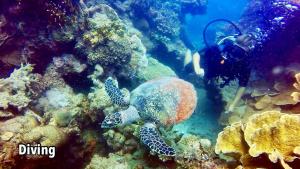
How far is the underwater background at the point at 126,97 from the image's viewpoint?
331cm

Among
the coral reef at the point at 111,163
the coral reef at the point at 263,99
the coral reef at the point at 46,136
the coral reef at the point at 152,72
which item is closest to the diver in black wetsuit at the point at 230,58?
the coral reef at the point at 263,99

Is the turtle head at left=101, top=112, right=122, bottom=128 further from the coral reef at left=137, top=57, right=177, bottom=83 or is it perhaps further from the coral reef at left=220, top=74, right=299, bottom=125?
the coral reef at left=220, top=74, right=299, bottom=125

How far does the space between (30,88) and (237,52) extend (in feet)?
12.7

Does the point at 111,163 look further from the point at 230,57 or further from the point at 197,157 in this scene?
the point at 230,57

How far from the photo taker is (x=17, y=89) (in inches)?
180

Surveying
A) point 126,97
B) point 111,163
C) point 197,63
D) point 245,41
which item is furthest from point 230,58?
point 111,163

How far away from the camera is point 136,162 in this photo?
3.71 metres

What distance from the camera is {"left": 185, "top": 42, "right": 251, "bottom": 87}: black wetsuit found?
516 centimetres

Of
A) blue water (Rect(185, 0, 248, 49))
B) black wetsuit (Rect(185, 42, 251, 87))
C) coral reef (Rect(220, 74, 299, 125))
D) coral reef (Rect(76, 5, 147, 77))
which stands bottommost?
coral reef (Rect(220, 74, 299, 125))

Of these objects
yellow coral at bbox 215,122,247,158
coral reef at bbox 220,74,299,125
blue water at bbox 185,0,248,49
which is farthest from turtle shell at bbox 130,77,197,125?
blue water at bbox 185,0,248,49

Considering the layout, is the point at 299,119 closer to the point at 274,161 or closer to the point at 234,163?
the point at 274,161

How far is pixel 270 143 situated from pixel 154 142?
1.37 m

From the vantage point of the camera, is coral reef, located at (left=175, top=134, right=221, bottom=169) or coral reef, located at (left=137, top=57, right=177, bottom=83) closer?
coral reef, located at (left=175, top=134, right=221, bottom=169)

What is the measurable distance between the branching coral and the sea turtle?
1.39 m
